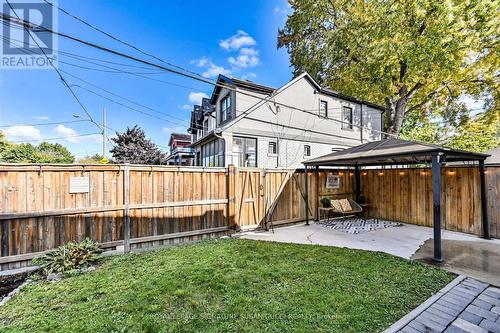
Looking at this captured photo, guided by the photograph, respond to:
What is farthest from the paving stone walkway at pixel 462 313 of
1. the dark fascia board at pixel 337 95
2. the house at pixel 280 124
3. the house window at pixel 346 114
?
the house window at pixel 346 114

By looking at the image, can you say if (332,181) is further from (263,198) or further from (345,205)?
(263,198)

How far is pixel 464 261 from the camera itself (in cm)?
432

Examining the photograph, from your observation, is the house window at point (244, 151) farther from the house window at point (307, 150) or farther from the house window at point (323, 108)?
the house window at point (323, 108)

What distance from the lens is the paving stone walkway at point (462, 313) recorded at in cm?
238

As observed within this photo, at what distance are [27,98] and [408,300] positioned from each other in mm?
18955

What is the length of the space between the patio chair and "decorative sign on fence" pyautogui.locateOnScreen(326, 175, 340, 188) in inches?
Answer: 23.4

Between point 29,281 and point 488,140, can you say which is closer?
point 29,281

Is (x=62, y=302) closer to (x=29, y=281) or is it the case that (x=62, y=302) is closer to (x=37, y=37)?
(x=29, y=281)

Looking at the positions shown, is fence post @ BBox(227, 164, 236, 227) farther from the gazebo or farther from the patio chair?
the patio chair

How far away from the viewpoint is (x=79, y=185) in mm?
4504

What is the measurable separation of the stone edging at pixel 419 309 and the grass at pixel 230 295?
0.23ft

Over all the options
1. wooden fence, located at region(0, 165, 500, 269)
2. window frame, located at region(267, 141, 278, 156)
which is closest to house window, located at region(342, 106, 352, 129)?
window frame, located at region(267, 141, 278, 156)

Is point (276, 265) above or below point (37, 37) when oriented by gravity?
below

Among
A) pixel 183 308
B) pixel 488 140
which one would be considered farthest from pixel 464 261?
pixel 488 140
